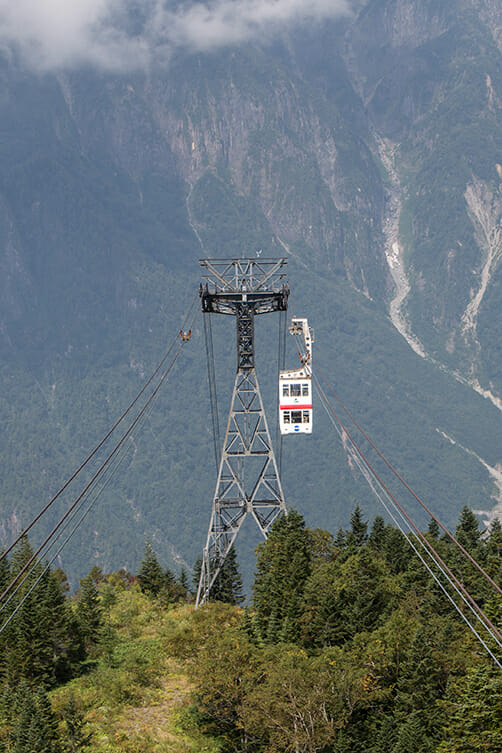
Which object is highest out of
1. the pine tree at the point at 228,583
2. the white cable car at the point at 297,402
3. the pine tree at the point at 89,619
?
the white cable car at the point at 297,402

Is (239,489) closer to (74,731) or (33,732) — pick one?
(74,731)

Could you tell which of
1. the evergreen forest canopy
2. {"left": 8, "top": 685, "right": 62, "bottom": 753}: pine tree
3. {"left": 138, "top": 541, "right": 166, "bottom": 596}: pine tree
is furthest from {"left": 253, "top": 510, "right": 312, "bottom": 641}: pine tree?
{"left": 138, "top": 541, "right": 166, "bottom": 596}: pine tree

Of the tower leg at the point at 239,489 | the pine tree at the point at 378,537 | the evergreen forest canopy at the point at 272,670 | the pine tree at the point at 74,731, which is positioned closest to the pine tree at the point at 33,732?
the evergreen forest canopy at the point at 272,670

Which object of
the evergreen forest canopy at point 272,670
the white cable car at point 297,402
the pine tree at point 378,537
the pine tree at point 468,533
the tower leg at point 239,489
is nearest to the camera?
the evergreen forest canopy at point 272,670

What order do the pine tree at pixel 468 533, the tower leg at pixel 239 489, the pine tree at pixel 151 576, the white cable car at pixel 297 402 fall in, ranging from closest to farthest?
the white cable car at pixel 297 402 < the tower leg at pixel 239 489 < the pine tree at pixel 468 533 < the pine tree at pixel 151 576

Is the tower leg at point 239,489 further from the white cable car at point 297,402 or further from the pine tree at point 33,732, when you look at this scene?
the pine tree at point 33,732

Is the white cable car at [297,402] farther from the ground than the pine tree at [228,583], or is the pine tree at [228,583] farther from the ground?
the white cable car at [297,402]

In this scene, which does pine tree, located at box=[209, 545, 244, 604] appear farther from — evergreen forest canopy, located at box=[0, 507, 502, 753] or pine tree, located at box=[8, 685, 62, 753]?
pine tree, located at box=[8, 685, 62, 753]

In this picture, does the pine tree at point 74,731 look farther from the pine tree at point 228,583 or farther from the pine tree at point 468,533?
the pine tree at point 468,533

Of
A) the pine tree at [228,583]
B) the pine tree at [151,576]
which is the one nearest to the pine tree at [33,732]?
the pine tree at [228,583]

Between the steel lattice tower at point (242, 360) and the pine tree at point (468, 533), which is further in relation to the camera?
the pine tree at point (468, 533)
